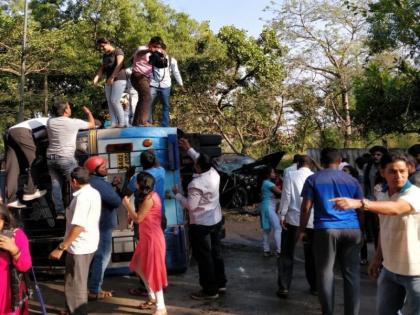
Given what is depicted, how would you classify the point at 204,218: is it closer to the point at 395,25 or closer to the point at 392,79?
the point at 395,25

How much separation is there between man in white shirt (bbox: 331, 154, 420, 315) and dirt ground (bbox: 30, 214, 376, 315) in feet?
6.34

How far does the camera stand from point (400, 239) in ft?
11.4

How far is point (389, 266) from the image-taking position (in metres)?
3.58

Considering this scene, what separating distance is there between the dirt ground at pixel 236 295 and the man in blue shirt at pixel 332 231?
77cm

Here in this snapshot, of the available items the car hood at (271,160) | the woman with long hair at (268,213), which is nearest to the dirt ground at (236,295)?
the woman with long hair at (268,213)

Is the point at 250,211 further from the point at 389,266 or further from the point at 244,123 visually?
the point at 389,266

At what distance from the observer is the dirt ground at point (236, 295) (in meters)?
5.59

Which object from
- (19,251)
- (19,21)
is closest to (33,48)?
(19,21)

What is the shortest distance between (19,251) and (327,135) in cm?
2014

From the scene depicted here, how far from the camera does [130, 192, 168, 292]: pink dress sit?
17.0 feet

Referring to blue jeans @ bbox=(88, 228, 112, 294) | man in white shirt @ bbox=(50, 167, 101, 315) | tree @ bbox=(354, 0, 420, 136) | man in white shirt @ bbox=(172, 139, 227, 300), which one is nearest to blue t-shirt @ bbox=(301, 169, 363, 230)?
man in white shirt @ bbox=(172, 139, 227, 300)

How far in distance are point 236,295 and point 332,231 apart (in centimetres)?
197

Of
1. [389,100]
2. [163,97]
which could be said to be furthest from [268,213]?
[389,100]

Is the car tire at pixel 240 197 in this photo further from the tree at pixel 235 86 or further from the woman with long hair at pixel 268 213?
the tree at pixel 235 86
